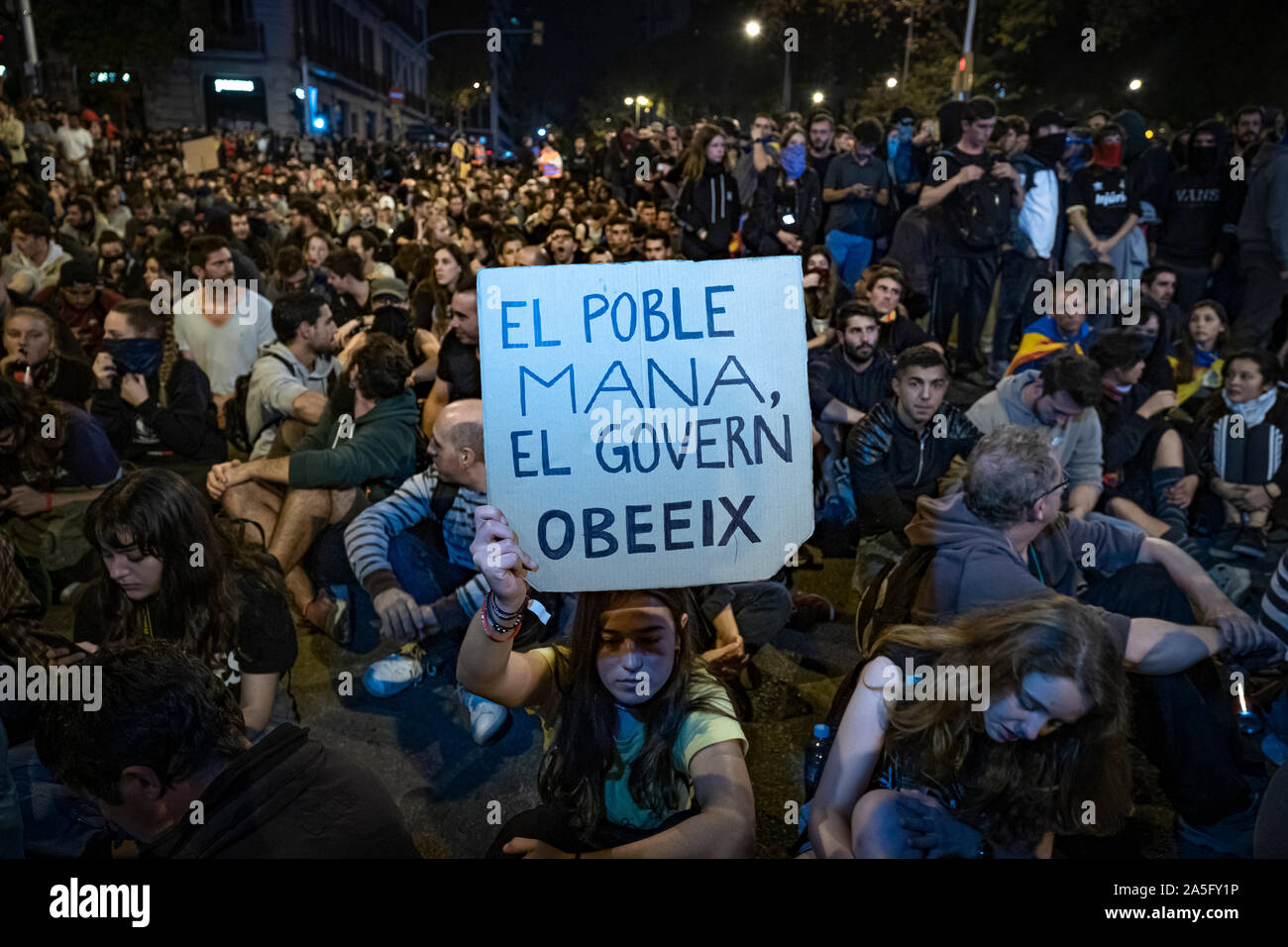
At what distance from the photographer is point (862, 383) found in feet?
17.8

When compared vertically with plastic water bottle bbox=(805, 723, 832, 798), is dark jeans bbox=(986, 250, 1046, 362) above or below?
above

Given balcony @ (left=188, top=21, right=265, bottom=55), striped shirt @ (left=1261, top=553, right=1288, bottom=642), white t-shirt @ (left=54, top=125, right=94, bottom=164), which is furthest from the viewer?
balcony @ (left=188, top=21, right=265, bottom=55)

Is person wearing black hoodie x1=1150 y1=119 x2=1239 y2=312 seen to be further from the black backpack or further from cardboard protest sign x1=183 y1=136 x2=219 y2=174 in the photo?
cardboard protest sign x1=183 y1=136 x2=219 y2=174

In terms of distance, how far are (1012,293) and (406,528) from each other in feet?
19.6

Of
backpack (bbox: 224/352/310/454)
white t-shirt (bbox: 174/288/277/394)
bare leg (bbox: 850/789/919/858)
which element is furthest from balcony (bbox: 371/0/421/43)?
bare leg (bbox: 850/789/919/858)

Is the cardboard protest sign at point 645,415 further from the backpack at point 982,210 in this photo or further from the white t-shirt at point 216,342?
the backpack at point 982,210

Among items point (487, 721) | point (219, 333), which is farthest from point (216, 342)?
point (487, 721)

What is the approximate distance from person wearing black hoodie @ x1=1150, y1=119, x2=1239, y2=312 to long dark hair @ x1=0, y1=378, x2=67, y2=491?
27.8ft

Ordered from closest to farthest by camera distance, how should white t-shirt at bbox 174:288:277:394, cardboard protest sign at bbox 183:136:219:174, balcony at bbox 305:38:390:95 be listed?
white t-shirt at bbox 174:288:277:394, cardboard protest sign at bbox 183:136:219:174, balcony at bbox 305:38:390:95

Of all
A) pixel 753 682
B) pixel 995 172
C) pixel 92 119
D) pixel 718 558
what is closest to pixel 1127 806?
pixel 718 558

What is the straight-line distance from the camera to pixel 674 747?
2289 millimetres

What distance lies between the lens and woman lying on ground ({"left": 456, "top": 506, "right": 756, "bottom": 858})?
2.24 metres

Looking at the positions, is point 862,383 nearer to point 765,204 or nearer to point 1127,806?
point 1127,806

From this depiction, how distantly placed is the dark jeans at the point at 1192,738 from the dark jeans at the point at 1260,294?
20.0 feet
